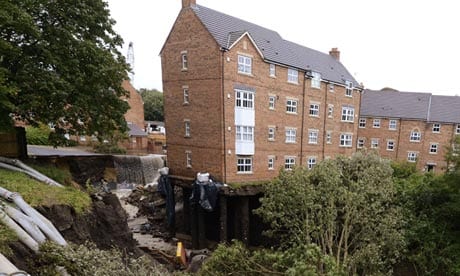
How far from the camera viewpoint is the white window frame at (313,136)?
26295 mm

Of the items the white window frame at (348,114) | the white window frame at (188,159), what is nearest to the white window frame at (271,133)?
the white window frame at (188,159)

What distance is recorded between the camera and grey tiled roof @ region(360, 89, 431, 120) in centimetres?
3750

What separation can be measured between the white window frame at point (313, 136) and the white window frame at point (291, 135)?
2.17 metres

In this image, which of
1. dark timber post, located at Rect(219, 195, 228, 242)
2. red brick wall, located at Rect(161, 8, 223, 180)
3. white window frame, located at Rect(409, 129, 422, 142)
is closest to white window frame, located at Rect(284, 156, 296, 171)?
red brick wall, located at Rect(161, 8, 223, 180)

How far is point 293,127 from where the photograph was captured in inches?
968

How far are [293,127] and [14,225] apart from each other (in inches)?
824

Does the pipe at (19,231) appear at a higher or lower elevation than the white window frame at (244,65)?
lower

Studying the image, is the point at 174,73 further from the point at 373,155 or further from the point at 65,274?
the point at 65,274

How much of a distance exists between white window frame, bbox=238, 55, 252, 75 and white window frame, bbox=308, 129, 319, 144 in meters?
8.97

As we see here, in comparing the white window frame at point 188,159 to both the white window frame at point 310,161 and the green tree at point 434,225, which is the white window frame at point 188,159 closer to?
the white window frame at point 310,161

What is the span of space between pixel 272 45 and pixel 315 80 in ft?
17.4

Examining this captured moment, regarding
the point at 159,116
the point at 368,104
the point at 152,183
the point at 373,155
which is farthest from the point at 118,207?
the point at 159,116

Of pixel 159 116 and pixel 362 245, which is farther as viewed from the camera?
pixel 159 116

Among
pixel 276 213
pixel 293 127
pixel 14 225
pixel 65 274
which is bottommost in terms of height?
pixel 276 213
